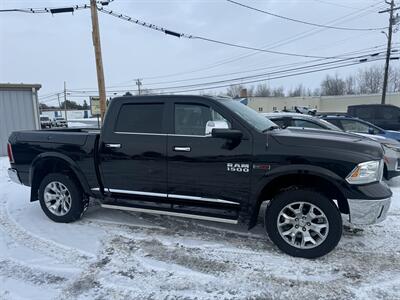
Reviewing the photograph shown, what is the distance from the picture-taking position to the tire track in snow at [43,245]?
3.64m

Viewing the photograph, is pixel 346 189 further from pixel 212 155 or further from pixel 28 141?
pixel 28 141

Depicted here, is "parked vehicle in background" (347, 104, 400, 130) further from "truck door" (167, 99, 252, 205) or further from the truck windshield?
"truck door" (167, 99, 252, 205)

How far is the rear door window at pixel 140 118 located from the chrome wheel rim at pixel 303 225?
6.58 feet

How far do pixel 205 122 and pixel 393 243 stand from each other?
3019mm

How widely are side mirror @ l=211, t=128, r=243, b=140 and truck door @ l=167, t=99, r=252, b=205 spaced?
0.10 metres

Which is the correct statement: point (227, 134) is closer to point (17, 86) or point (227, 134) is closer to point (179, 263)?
point (179, 263)

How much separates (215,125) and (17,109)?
37.8 feet

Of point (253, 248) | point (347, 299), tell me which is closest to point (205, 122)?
point (253, 248)

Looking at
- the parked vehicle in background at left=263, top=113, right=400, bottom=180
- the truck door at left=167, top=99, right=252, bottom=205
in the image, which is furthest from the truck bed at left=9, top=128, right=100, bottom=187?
the parked vehicle in background at left=263, top=113, right=400, bottom=180

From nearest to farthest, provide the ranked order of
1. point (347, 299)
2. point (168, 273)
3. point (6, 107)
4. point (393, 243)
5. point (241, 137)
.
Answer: point (347, 299), point (168, 273), point (241, 137), point (393, 243), point (6, 107)

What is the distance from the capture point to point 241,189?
12.1ft

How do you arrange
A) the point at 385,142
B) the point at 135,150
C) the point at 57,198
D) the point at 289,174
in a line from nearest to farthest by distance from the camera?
1. the point at 289,174
2. the point at 135,150
3. the point at 57,198
4. the point at 385,142

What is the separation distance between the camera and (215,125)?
3914 millimetres

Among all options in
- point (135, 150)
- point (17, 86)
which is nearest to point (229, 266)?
point (135, 150)
